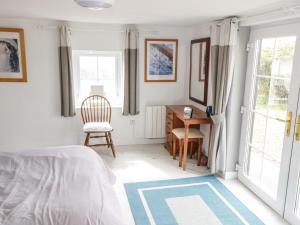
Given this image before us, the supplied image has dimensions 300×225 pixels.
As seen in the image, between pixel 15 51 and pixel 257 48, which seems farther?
pixel 15 51

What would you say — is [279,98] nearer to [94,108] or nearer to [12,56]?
[94,108]

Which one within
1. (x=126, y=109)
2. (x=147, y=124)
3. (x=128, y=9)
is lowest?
(x=147, y=124)

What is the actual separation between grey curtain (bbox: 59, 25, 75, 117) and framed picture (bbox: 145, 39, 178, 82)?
131 cm

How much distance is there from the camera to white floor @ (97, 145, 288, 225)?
2787mm

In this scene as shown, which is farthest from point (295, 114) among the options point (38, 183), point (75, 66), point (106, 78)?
point (75, 66)

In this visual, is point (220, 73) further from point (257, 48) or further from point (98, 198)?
point (98, 198)

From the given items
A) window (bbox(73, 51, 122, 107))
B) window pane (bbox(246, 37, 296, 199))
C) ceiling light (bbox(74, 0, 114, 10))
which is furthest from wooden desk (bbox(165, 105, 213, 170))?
ceiling light (bbox(74, 0, 114, 10))

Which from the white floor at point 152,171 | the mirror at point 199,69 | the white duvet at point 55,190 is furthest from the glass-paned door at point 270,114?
the white duvet at point 55,190

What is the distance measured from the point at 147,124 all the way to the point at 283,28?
278 centimetres

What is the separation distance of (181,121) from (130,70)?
4.00 feet

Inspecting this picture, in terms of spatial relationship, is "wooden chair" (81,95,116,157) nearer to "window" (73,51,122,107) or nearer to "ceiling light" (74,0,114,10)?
"window" (73,51,122,107)

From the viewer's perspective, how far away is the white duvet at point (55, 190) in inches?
60.3

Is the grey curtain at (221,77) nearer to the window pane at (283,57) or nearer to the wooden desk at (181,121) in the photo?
the wooden desk at (181,121)

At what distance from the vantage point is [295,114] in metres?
2.47
